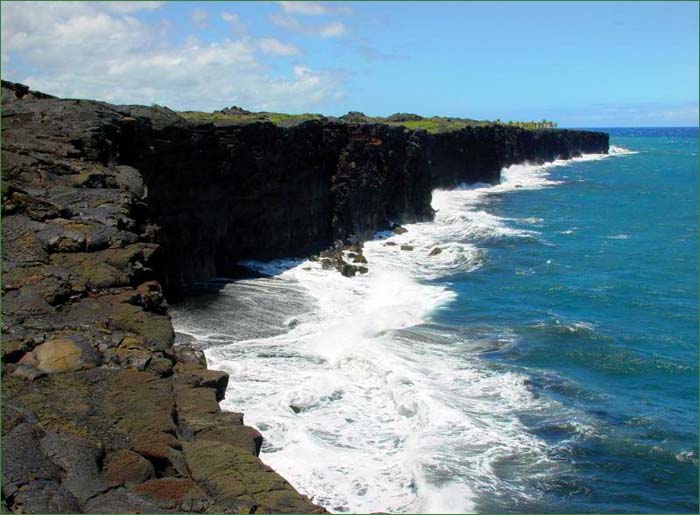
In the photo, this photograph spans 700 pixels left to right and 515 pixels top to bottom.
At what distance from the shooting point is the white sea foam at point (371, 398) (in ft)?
72.5

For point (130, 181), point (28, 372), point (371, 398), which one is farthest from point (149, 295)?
point (371, 398)

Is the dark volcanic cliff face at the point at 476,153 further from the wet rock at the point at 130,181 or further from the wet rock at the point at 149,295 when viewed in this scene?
the wet rock at the point at 149,295

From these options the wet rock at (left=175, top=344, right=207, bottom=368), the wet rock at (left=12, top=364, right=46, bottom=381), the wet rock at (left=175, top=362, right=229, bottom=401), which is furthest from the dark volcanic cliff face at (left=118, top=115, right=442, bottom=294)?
the wet rock at (left=12, top=364, right=46, bottom=381)

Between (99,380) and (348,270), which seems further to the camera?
(348,270)

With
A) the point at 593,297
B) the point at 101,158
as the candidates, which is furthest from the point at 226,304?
the point at 593,297

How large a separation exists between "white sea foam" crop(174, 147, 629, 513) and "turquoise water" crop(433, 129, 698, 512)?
1.10 metres

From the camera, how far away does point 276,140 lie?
2115 inches

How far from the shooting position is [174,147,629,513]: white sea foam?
22.1 metres

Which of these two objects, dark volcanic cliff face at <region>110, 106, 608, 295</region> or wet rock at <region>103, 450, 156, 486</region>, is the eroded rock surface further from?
dark volcanic cliff face at <region>110, 106, 608, 295</region>

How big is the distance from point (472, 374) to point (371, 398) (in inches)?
202

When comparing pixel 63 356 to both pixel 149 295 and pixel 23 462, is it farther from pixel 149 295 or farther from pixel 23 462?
pixel 149 295

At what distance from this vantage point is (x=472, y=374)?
31.2 m

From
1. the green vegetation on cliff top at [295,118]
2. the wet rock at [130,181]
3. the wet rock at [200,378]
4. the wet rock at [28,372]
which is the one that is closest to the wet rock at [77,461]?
the wet rock at [28,372]

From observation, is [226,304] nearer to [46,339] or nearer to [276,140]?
[276,140]
